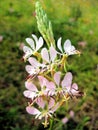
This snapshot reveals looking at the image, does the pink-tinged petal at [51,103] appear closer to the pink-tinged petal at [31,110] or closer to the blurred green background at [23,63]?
the pink-tinged petal at [31,110]

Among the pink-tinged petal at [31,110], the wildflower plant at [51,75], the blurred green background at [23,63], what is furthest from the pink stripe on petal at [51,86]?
the blurred green background at [23,63]

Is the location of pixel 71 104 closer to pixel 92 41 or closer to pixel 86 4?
pixel 92 41

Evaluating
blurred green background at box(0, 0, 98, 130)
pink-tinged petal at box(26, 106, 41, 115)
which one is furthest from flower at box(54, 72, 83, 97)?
blurred green background at box(0, 0, 98, 130)

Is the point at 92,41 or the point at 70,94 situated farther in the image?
the point at 92,41

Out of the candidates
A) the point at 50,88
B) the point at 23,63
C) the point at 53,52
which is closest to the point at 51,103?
the point at 50,88

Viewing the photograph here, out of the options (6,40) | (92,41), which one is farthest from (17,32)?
(92,41)

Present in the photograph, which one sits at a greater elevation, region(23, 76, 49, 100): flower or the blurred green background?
the blurred green background

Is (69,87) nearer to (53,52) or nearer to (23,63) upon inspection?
(53,52)

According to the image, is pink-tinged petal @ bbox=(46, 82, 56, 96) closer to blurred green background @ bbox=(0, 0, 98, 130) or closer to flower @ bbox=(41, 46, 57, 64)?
flower @ bbox=(41, 46, 57, 64)
